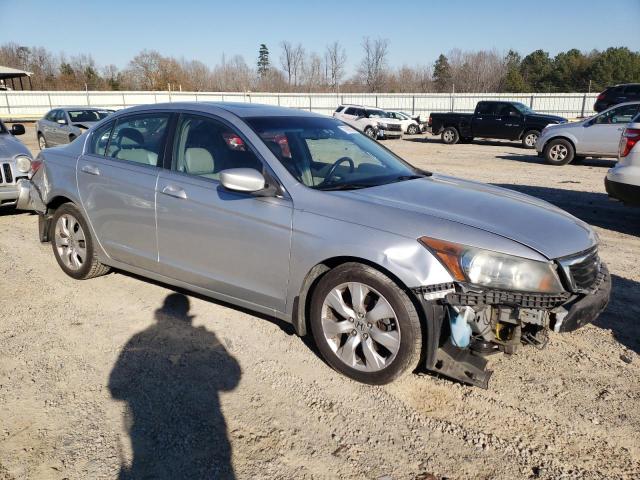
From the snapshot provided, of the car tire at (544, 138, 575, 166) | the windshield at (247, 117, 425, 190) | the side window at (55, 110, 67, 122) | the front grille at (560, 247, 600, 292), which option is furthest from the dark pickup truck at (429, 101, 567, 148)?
the front grille at (560, 247, 600, 292)

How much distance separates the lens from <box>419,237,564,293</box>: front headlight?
9.33ft

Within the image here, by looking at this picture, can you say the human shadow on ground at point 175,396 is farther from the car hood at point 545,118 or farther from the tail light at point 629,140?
the car hood at point 545,118

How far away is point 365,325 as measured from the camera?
3150 millimetres

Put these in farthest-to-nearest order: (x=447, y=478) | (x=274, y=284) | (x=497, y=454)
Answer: (x=274, y=284)
(x=497, y=454)
(x=447, y=478)

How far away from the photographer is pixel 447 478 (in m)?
2.46

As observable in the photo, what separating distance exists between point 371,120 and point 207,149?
22479 mm

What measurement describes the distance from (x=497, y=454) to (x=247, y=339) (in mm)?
1920

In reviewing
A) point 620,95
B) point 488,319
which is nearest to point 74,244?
point 488,319

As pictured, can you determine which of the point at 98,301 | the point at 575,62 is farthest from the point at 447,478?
the point at 575,62

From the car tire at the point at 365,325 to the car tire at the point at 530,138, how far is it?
19.3 meters

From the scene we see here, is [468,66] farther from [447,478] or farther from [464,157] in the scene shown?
[447,478]

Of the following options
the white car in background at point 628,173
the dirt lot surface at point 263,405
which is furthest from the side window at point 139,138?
the white car in background at point 628,173

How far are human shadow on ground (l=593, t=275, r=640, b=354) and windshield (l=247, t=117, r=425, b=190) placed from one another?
1.90m

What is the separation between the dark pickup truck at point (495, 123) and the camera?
20.3 meters
